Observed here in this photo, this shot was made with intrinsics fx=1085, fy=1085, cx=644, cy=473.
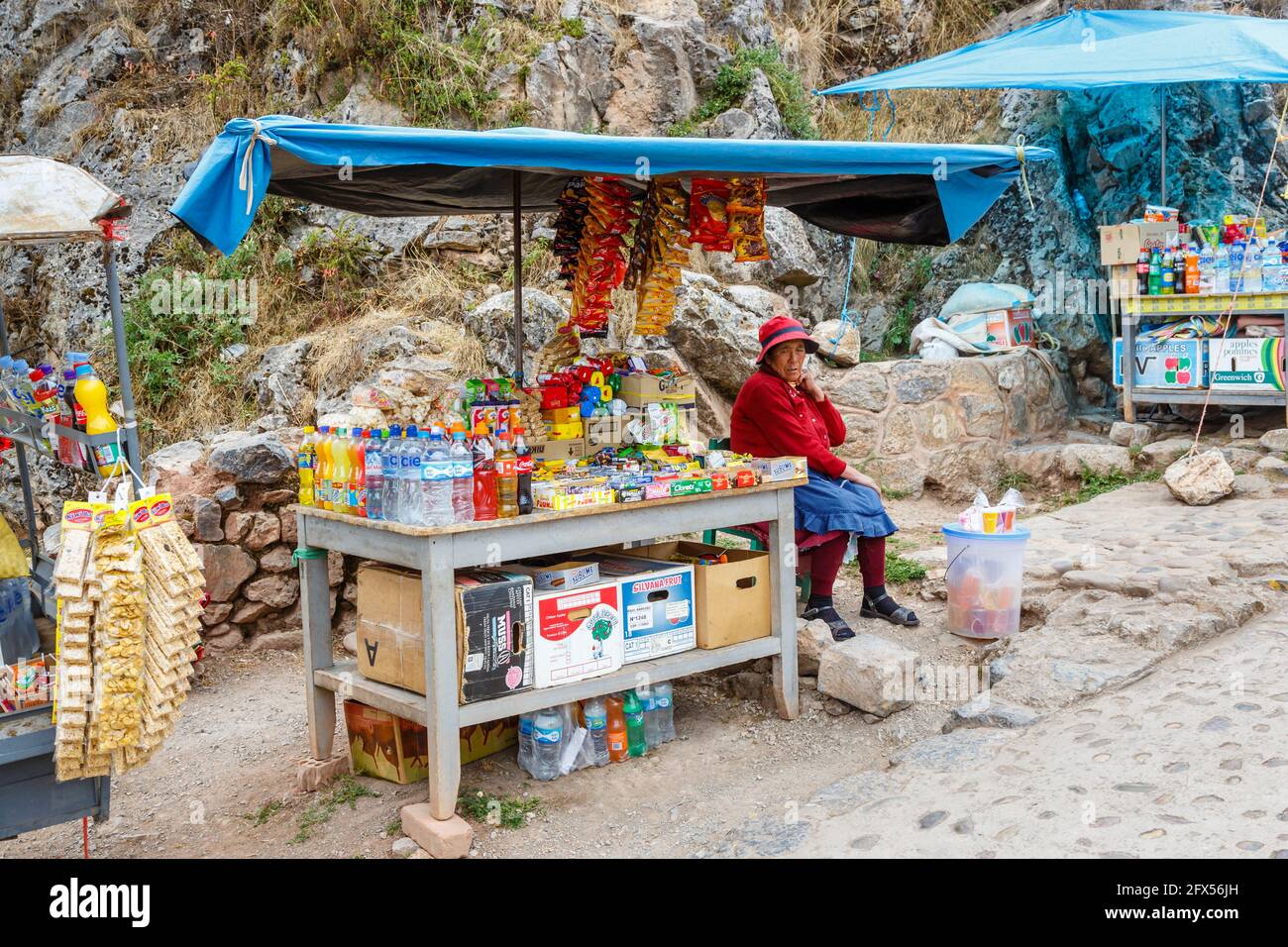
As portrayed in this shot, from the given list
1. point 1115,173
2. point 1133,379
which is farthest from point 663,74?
point 1133,379

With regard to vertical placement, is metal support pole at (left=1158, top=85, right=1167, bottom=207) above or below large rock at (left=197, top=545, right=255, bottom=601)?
above

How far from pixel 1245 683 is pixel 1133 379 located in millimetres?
5796

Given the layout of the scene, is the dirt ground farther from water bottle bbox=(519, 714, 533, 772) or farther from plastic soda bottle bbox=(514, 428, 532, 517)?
plastic soda bottle bbox=(514, 428, 532, 517)

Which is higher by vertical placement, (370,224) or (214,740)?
(370,224)

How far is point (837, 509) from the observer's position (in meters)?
5.55

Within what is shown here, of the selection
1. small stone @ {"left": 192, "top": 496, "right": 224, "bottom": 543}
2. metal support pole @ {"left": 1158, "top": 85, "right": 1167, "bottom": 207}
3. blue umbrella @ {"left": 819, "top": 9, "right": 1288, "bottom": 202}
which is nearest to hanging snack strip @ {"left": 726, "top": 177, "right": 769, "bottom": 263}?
small stone @ {"left": 192, "top": 496, "right": 224, "bottom": 543}

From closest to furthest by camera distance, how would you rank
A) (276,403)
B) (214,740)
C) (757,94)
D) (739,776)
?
(739,776)
(214,740)
(276,403)
(757,94)

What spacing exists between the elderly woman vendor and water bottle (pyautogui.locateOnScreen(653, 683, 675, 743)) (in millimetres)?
1066

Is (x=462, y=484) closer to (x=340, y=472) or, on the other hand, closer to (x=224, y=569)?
(x=340, y=472)

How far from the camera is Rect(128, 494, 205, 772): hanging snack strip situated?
311cm

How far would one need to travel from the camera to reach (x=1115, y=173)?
10805mm

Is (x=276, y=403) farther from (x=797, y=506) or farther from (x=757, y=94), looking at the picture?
(x=757, y=94)

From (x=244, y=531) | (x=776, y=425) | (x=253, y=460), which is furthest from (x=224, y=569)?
(x=776, y=425)

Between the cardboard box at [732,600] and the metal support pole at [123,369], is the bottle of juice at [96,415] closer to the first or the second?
the metal support pole at [123,369]
